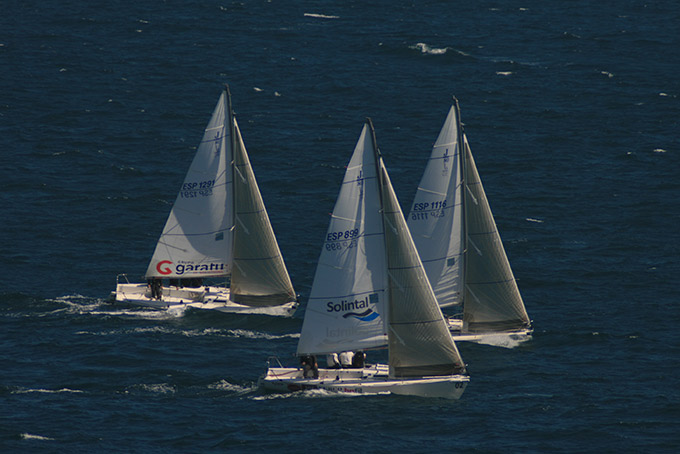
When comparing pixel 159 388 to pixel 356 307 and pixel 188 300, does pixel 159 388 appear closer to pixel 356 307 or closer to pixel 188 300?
pixel 356 307

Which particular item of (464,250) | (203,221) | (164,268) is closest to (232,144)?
(203,221)

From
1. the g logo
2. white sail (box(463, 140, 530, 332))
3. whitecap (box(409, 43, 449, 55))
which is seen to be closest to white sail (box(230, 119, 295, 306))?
the g logo

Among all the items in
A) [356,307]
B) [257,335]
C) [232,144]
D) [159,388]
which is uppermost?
[232,144]

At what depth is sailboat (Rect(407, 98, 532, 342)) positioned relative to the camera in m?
82.5

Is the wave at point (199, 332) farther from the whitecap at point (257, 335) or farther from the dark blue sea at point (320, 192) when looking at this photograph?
the dark blue sea at point (320, 192)

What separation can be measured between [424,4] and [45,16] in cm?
5548

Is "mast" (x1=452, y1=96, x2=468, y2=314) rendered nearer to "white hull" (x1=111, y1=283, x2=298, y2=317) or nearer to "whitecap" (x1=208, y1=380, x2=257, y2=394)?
"white hull" (x1=111, y1=283, x2=298, y2=317)

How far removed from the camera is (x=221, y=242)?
9069cm

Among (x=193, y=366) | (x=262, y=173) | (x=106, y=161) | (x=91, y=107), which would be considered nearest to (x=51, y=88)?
(x=91, y=107)

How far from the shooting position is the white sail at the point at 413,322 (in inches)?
2817

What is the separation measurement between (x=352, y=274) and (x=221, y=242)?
20927mm

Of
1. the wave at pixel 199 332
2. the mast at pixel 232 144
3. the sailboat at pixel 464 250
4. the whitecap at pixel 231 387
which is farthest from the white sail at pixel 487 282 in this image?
the whitecap at pixel 231 387

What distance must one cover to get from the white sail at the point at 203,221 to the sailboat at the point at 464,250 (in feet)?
48.6

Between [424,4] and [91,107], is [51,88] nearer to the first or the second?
[91,107]
